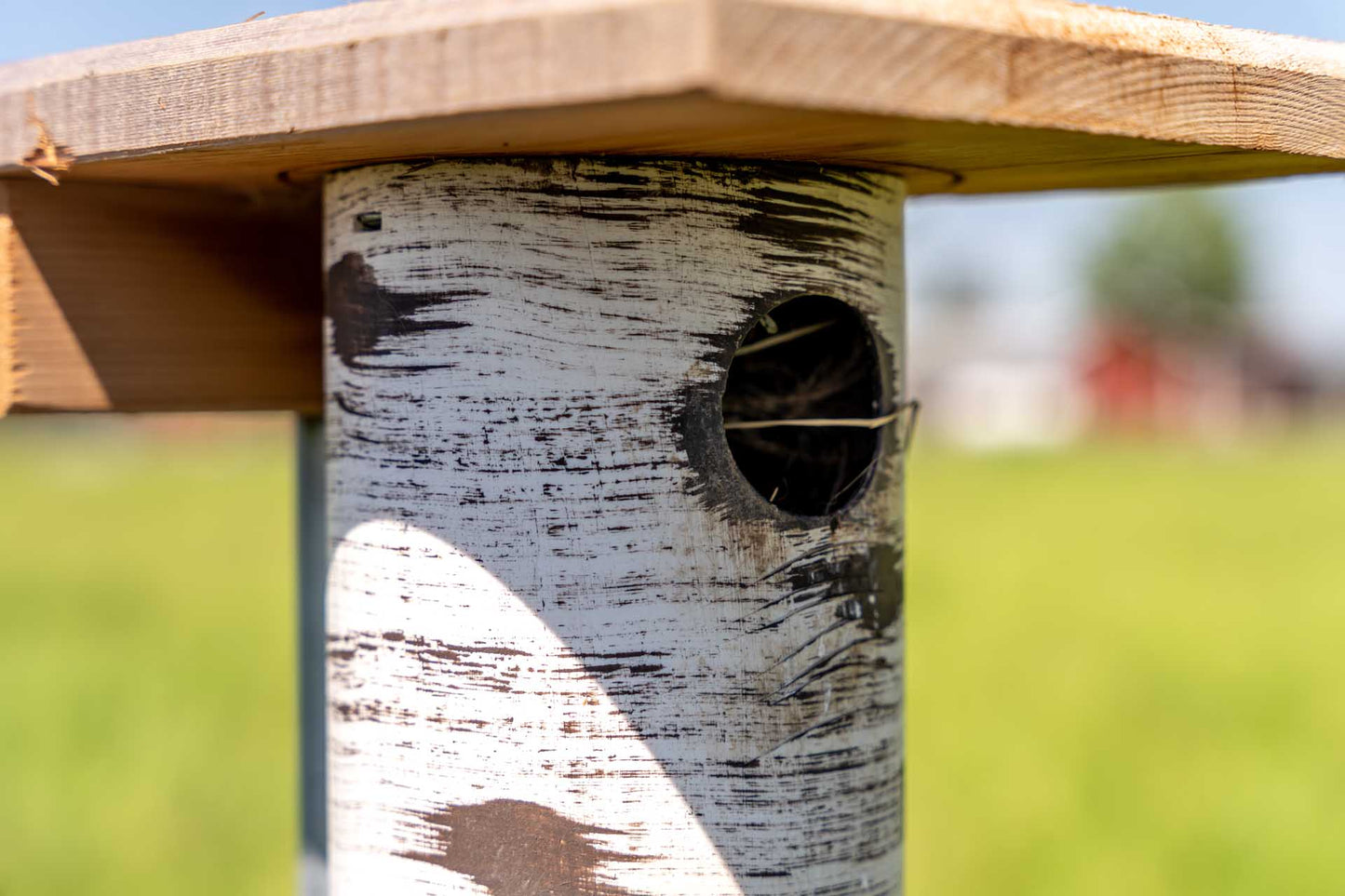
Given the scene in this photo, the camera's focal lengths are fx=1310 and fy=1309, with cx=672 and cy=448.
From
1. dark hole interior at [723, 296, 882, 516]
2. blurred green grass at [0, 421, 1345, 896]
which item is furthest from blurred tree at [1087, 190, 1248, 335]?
dark hole interior at [723, 296, 882, 516]

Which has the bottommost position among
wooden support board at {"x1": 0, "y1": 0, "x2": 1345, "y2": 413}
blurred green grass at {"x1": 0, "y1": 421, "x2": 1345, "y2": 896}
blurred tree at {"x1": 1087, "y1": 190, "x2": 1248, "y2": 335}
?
blurred green grass at {"x1": 0, "y1": 421, "x2": 1345, "y2": 896}

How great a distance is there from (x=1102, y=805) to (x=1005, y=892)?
0.97m

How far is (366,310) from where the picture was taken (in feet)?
3.95

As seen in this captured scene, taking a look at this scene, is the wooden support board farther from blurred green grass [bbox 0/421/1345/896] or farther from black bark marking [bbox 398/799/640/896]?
blurred green grass [bbox 0/421/1345/896]

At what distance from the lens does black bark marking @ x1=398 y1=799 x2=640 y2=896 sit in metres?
1.15

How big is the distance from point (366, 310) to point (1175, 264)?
53.4m

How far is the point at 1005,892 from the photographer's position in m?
5.15

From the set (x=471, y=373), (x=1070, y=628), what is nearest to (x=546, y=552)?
(x=471, y=373)

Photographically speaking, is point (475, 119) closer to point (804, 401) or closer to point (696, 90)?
point (696, 90)

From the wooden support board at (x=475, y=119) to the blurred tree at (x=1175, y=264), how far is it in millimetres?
51302

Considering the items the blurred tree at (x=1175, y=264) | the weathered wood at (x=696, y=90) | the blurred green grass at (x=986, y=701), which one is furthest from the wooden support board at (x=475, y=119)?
the blurred tree at (x=1175, y=264)

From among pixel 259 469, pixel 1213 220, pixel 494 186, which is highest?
pixel 1213 220

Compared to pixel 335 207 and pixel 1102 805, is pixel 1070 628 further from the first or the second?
pixel 335 207

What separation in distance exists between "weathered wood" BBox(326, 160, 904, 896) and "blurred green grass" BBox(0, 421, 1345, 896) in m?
2.52
